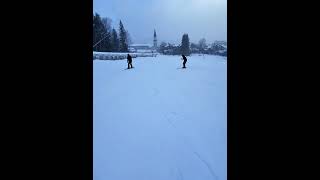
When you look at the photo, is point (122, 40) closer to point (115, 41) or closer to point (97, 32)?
point (115, 41)

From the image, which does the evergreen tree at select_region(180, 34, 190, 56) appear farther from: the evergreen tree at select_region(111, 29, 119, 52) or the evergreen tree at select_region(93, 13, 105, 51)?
the evergreen tree at select_region(93, 13, 105, 51)

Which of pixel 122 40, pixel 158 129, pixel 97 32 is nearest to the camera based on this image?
pixel 158 129

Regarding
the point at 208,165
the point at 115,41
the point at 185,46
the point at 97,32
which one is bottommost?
the point at 208,165

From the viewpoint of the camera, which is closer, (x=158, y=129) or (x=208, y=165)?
(x=208, y=165)

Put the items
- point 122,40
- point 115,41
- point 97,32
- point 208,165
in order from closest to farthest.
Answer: point 208,165 < point 97,32 < point 115,41 < point 122,40

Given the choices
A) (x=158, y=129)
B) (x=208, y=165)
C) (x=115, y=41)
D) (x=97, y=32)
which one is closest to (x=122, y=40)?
(x=115, y=41)

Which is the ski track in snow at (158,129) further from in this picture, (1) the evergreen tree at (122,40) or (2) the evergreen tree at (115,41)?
(1) the evergreen tree at (122,40)

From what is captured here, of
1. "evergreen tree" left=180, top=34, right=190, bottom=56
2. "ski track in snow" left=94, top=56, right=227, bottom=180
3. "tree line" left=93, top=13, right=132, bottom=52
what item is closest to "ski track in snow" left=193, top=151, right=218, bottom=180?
"ski track in snow" left=94, top=56, right=227, bottom=180

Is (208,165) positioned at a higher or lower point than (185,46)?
lower

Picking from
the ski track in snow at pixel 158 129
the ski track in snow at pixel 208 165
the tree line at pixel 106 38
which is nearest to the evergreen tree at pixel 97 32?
the tree line at pixel 106 38
